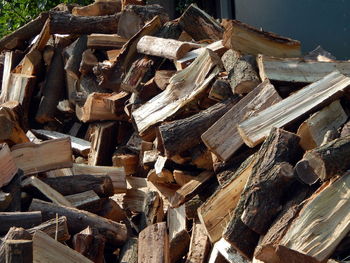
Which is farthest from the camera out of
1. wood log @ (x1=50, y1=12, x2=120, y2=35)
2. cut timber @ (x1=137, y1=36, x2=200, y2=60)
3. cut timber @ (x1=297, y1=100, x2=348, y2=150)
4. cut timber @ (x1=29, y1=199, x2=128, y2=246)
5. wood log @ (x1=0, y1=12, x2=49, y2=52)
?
wood log @ (x1=0, y1=12, x2=49, y2=52)

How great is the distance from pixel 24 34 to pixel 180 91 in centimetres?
300

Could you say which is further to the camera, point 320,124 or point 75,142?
point 75,142

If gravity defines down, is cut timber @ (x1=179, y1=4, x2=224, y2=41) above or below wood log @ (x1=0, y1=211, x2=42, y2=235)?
above

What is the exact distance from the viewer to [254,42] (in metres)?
5.53

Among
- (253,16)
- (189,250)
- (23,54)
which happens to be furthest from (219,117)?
(253,16)

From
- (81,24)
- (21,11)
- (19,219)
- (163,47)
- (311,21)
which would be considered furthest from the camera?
(21,11)

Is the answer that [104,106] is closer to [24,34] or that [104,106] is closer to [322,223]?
[24,34]

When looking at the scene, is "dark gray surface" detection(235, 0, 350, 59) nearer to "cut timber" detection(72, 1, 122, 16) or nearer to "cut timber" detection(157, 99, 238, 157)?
"cut timber" detection(72, 1, 122, 16)

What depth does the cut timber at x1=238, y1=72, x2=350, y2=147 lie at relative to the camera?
465 centimetres

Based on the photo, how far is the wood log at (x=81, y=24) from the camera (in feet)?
23.7

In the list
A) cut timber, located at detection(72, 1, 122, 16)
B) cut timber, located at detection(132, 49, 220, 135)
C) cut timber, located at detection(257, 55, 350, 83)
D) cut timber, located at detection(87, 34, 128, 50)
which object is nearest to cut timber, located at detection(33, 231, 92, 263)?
cut timber, located at detection(132, 49, 220, 135)

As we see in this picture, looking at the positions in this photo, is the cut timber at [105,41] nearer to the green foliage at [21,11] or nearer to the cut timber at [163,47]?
the cut timber at [163,47]

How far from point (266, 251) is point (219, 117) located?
4.61 feet

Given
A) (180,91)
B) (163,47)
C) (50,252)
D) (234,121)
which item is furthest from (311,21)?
(50,252)
